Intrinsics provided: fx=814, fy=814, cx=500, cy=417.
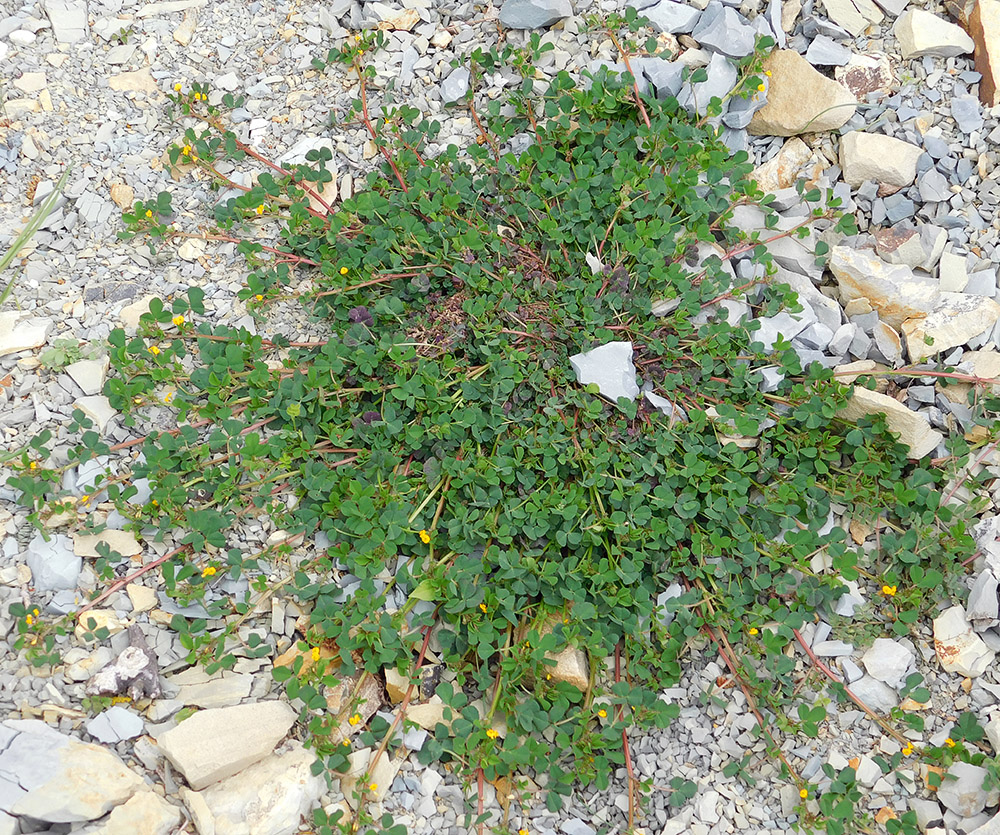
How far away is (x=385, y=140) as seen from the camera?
4047mm

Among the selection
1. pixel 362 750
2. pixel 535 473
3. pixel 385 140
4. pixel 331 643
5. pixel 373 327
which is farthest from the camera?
pixel 385 140

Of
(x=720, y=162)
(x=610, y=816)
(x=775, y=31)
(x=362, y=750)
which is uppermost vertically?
(x=775, y=31)

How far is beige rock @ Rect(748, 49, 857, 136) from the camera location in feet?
13.0

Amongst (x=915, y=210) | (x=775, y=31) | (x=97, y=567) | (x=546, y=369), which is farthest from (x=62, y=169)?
(x=915, y=210)

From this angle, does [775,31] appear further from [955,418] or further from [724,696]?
[724,696]

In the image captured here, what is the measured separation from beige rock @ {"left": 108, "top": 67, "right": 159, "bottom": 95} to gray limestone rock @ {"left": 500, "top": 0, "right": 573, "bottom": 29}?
1871 millimetres

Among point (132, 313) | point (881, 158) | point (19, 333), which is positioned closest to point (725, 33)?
point (881, 158)

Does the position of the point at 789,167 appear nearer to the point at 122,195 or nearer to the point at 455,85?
the point at 455,85

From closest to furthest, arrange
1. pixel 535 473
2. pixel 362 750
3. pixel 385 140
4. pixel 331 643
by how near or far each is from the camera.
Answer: pixel 362 750, pixel 331 643, pixel 535 473, pixel 385 140

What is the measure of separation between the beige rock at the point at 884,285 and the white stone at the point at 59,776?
3.51m

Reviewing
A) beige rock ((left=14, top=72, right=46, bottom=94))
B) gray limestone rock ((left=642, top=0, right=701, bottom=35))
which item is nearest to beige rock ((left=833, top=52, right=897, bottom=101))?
gray limestone rock ((left=642, top=0, right=701, bottom=35))

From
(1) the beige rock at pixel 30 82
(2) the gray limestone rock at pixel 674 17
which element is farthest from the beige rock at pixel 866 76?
(1) the beige rock at pixel 30 82

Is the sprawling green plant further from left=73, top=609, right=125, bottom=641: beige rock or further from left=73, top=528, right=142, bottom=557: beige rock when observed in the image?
left=73, top=609, right=125, bottom=641: beige rock

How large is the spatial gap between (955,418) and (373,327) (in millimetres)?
2587
